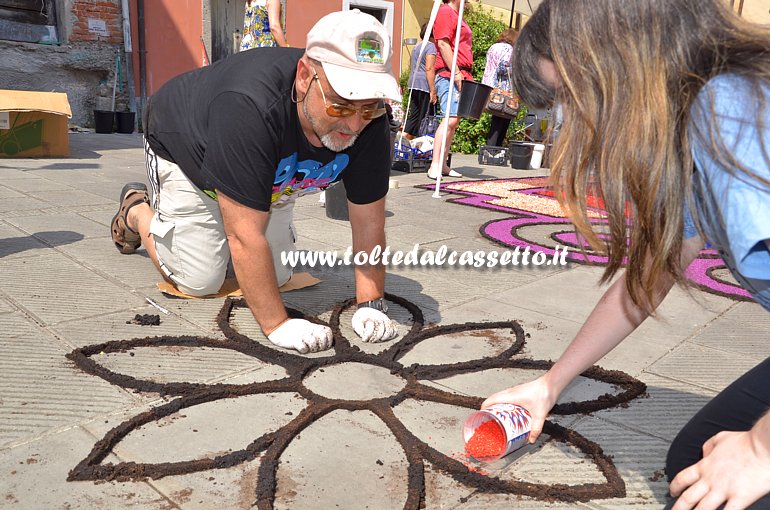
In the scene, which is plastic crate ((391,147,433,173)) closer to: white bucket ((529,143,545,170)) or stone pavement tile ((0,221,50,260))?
white bucket ((529,143,545,170))

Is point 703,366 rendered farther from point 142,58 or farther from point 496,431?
point 142,58

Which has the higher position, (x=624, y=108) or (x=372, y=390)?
(x=624, y=108)

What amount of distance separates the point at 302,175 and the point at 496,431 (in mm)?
1428

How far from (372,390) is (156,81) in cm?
994

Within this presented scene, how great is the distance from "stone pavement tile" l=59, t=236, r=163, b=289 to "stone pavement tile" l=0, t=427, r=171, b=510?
1434 millimetres

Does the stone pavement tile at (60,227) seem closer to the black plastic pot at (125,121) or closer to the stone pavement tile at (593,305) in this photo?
the stone pavement tile at (593,305)

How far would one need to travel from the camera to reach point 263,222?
241cm

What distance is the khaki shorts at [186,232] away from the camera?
9.67ft

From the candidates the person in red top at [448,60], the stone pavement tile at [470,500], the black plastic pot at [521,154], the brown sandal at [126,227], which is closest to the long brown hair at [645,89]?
the stone pavement tile at [470,500]

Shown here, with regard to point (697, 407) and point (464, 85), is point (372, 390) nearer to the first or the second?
point (697, 407)

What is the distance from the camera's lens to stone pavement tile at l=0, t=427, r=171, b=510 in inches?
61.0

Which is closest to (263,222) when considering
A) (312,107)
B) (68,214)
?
(312,107)

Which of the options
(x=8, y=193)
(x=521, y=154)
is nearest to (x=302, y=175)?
(x=8, y=193)

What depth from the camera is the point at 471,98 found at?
6957 mm
